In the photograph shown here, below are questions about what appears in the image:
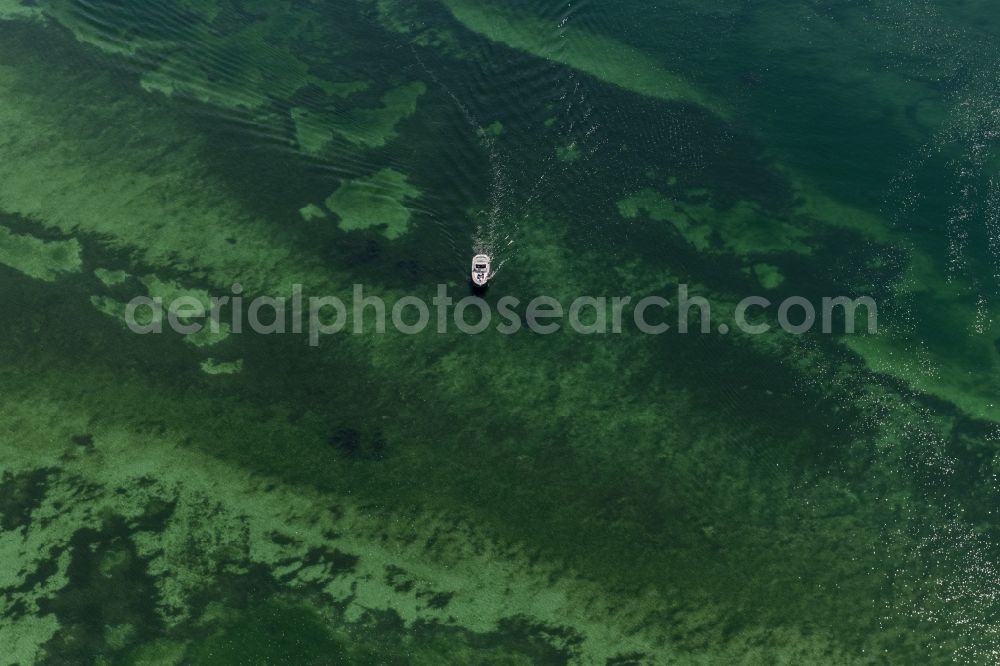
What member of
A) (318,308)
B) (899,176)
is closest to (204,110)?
(318,308)

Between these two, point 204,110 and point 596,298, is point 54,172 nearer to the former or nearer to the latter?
point 204,110

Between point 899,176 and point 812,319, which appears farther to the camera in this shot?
point 899,176

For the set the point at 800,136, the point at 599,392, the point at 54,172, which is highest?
the point at 800,136
